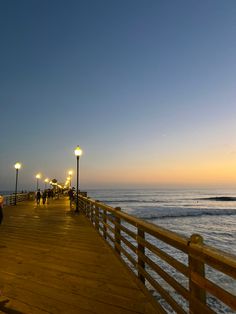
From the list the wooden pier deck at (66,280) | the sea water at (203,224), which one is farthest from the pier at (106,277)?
the sea water at (203,224)

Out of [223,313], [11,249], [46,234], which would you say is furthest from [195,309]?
[46,234]

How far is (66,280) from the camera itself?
219 inches

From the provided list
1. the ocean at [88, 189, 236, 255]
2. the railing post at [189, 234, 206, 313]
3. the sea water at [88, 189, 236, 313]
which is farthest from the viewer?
the ocean at [88, 189, 236, 255]

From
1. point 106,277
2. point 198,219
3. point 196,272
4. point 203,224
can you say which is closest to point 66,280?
point 106,277

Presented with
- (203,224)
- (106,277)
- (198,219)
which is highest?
(106,277)

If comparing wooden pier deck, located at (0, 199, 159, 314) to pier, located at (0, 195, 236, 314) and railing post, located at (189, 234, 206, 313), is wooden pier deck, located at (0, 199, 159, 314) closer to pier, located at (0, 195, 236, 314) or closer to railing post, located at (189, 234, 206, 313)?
pier, located at (0, 195, 236, 314)

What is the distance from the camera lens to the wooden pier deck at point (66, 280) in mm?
4383

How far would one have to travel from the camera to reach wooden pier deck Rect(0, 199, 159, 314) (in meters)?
4.38

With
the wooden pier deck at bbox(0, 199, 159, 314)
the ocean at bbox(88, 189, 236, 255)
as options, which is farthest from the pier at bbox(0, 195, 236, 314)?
the ocean at bbox(88, 189, 236, 255)

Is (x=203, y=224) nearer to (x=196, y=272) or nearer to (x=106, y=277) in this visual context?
(x=106, y=277)

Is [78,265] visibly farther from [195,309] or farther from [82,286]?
[195,309]

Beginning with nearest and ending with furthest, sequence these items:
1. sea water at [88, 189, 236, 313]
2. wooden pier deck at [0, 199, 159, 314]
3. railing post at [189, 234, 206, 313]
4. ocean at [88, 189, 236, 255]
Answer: railing post at [189, 234, 206, 313]
wooden pier deck at [0, 199, 159, 314]
sea water at [88, 189, 236, 313]
ocean at [88, 189, 236, 255]

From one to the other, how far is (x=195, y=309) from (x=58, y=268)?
12.7ft

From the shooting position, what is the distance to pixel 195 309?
319 centimetres
